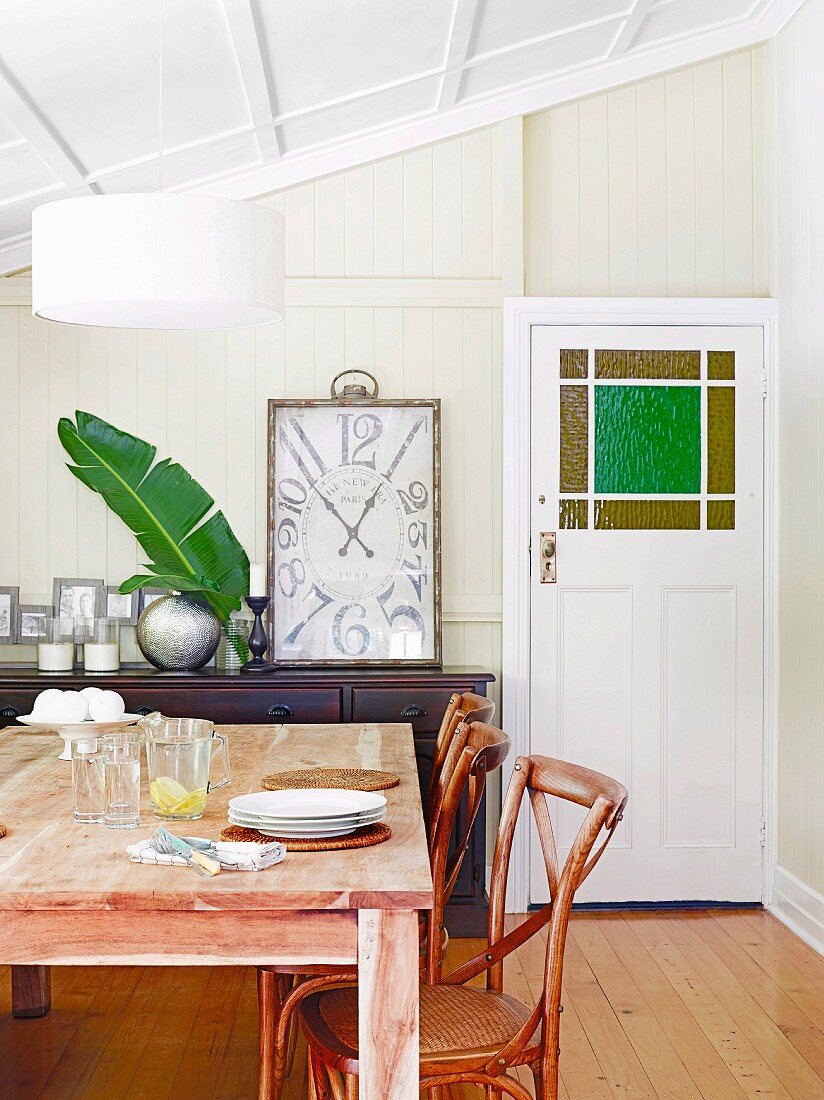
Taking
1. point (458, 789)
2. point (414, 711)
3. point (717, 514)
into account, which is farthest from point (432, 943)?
point (717, 514)

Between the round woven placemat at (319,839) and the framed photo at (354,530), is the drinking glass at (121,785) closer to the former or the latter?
the round woven placemat at (319,839)

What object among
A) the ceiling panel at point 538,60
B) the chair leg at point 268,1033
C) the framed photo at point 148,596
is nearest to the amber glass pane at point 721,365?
the ceiling panel at point 538,60

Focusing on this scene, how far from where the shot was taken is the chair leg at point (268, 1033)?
7.61 feet

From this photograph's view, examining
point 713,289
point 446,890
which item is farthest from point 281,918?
point 713,289

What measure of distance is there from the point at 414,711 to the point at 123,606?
1232 millimetres

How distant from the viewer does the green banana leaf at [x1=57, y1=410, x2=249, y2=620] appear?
4289mm

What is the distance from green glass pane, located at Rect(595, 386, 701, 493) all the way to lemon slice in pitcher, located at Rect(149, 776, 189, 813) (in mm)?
2670

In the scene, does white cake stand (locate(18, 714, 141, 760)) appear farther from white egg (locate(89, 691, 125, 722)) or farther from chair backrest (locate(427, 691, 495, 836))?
chair backrest (locate(427, 691, 495, 836))

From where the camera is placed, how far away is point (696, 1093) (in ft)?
9.14

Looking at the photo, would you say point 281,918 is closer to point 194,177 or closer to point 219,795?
point 219,795

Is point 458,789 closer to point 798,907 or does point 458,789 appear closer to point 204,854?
point 204,854

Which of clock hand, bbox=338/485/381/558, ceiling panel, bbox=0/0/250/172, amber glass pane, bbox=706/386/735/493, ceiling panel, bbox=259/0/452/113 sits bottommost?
clock hand, bbox=338/485/381/558

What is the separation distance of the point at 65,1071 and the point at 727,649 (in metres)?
2.76

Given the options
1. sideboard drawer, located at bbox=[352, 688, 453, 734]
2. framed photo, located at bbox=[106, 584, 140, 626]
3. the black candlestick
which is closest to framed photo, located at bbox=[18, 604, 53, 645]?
framed photo, located at bbox=[106, 584, 140, 626]
